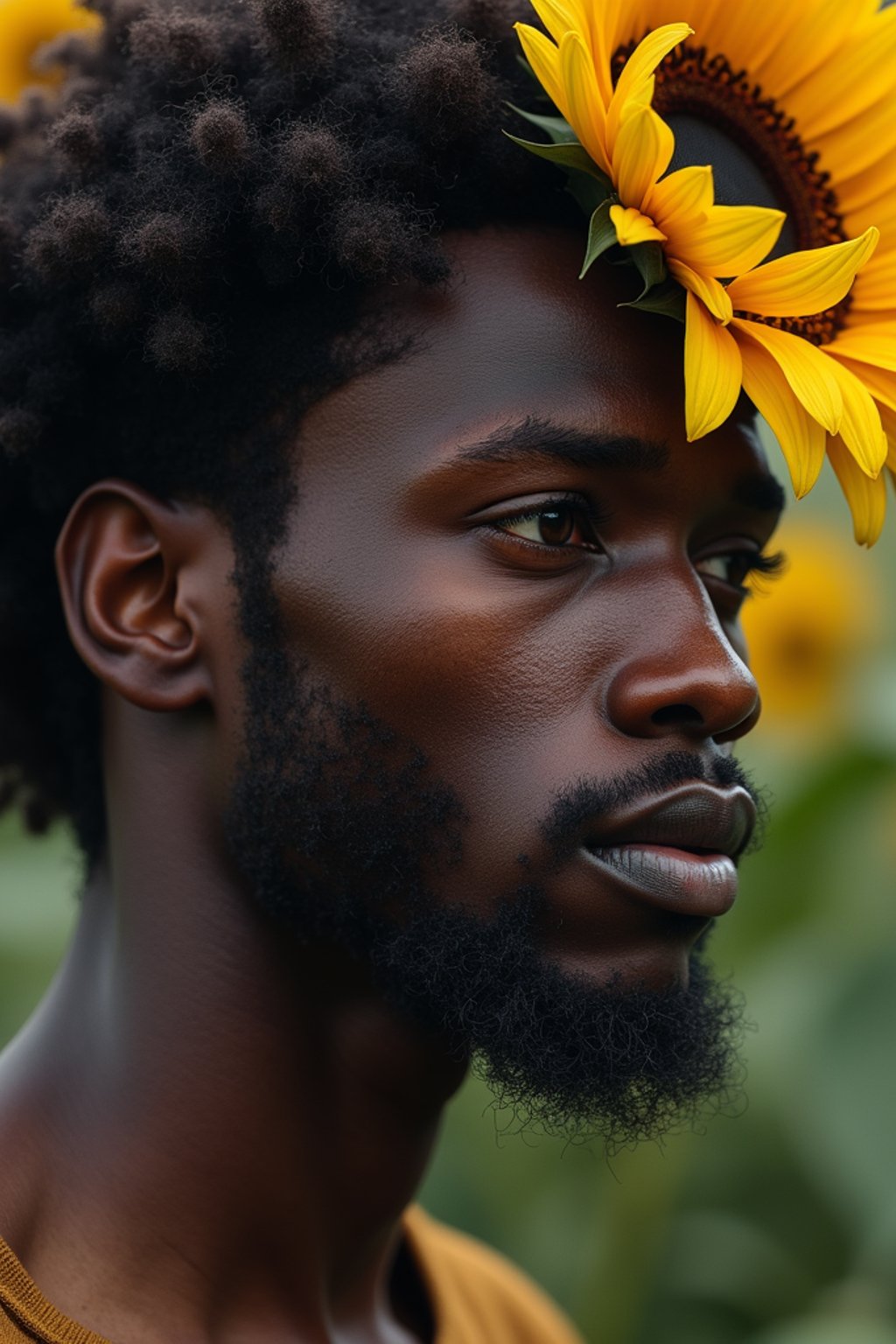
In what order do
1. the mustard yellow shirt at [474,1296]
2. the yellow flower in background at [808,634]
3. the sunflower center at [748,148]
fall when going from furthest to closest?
1. the yellow flower in background at [808,634]
2. the mustard yellow shirt at [474,1296]
3. the sunflower center at [748,148]

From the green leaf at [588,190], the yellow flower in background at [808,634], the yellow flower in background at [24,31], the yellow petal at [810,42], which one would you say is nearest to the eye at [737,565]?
the green leaf at [588,190]

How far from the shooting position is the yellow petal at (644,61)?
2.37 meters

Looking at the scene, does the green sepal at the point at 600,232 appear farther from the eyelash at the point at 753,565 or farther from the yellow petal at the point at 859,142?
the eyelash at the point at 753,565

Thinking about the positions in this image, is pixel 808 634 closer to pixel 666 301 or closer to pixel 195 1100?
pixel 666 301

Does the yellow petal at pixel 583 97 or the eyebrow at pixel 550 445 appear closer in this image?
the yellow petal at pixel 583 97

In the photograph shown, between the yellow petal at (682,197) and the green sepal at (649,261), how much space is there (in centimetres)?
4

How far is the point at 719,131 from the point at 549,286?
1.22 ft

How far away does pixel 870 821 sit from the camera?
582 centimetres

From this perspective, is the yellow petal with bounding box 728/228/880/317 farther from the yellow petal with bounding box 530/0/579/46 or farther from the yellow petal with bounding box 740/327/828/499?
the yellow petal with bounding box 530/0/579/46

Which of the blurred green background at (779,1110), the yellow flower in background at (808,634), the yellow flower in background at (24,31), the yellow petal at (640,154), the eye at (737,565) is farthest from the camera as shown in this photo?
the yellow flower in background at (808,634)

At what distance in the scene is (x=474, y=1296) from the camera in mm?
3479

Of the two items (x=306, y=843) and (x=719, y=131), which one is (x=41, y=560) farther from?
(x=719, y=131)

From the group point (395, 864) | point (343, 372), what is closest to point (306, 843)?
point (395, 864)

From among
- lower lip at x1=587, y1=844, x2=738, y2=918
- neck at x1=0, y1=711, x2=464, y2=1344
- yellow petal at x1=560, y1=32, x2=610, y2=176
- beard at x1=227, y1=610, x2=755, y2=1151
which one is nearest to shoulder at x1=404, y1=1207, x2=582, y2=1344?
neck at x1=0, y1=711, x2=464, y2=1344
